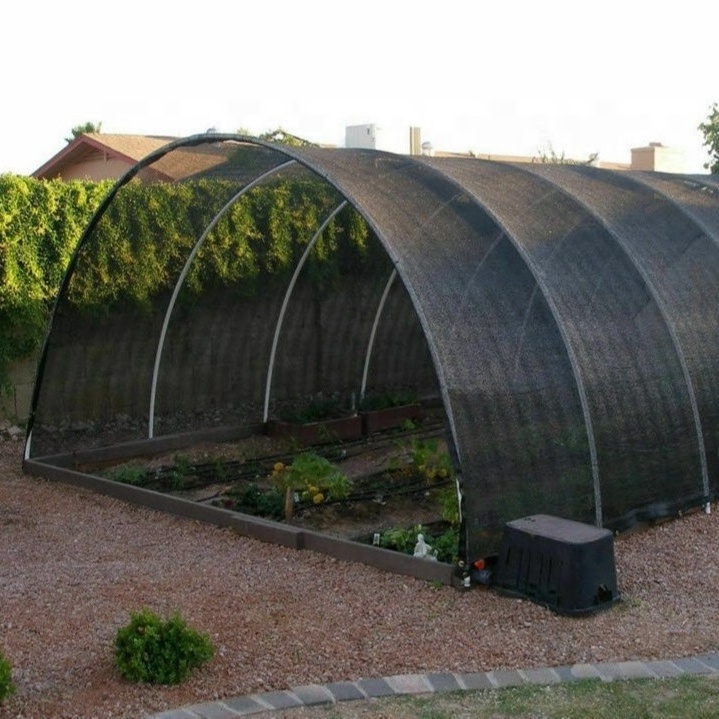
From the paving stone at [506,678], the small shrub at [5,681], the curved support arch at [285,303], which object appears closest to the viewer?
the small shrub at [5,681]

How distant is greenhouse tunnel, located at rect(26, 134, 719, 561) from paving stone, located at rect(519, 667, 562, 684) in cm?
135

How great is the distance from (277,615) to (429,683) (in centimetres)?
133

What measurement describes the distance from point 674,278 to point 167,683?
19.3 ft

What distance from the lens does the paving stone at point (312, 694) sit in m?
5.00

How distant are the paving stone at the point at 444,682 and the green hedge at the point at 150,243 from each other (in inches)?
240

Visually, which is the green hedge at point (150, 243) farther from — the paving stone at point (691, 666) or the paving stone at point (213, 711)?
the paving stone at point (691, 666)

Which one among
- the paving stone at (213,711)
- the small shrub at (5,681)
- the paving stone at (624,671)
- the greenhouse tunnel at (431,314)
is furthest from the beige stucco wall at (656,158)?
the small shrub at (5,681)

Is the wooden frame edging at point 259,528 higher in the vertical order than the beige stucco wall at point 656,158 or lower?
lower

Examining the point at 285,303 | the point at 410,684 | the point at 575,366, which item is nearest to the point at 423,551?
the point at 575,366

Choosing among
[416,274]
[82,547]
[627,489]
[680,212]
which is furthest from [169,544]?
[680,212]

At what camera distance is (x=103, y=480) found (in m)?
9.55

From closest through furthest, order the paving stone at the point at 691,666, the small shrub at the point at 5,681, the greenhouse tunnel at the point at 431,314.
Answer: the small shrub at the point at 5,681 < the paving stone at the point at 691,666 < the greenhouse tunnel at the point at 431,314

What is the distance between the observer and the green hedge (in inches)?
405

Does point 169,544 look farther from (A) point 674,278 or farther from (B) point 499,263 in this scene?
(A) point 674,278
